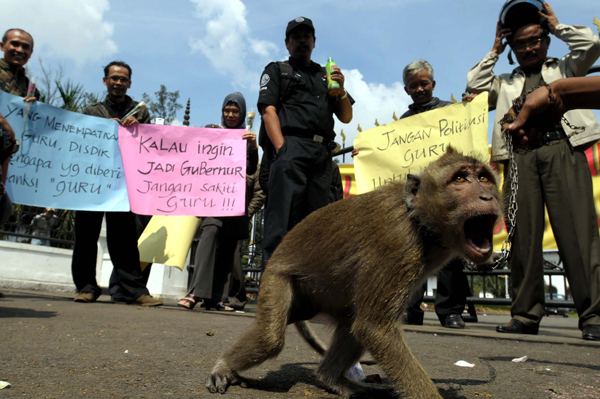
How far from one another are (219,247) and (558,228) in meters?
4.21

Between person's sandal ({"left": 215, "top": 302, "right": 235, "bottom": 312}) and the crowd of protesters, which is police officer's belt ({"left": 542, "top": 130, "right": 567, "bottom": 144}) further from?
person's sandal ({"left": 215, "top": 302, "right": 235, "bottom": 312})

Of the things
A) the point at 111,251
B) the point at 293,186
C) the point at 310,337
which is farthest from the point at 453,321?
the point at 111,251

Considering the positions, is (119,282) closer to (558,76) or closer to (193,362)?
(193,362)

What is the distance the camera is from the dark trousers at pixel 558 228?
4.26 metres

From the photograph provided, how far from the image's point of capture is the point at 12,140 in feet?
14.2

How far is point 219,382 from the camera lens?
7.20ft

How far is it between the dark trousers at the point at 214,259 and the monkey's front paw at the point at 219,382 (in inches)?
161

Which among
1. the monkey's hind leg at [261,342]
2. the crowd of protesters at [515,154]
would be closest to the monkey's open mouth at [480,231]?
the monkey's hind leg at [261,342]

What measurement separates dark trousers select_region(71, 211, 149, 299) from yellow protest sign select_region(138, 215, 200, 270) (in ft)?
1.81

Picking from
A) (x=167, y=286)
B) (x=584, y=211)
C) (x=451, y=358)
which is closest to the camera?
(x=451, y=358)

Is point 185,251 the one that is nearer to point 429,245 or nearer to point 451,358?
point 451,358

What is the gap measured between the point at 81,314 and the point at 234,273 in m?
2.66

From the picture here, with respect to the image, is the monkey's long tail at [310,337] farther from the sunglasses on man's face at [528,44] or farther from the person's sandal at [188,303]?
the person's sandal at [188,303]

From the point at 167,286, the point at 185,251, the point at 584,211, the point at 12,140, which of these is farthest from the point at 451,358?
the point at 167,286
